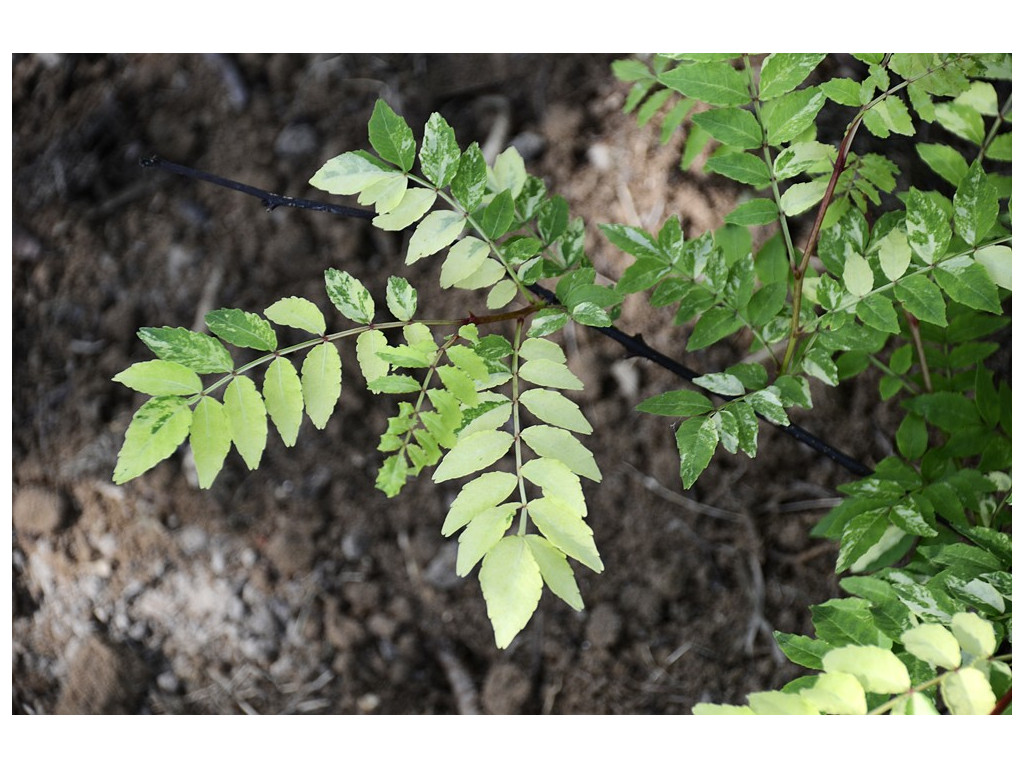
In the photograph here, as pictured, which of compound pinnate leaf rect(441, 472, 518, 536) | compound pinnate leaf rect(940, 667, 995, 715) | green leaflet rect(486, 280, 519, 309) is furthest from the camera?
green leaflet rect(486, 280, 519, 309)

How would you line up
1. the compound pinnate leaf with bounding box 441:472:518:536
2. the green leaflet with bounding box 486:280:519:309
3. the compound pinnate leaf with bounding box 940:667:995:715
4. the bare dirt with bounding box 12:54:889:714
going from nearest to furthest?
the compound pinnate leaf with bounding box 940:667:995:715 < the compound pinnate leaf with bounding box 441:472:518:536 < the green leaflet with bounding box 486:280:519:309 < the bare dirt with bounding box 12:54:889:714

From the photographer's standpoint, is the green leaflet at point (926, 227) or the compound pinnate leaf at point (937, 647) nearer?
the compound pinnate leaf at point (937, 647)

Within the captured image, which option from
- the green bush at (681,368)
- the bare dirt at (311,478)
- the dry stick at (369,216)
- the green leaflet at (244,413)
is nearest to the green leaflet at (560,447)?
the green bush at (681,368)

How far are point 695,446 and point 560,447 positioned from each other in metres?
0.13

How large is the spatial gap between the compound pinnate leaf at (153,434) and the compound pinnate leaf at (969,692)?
694 millimetres

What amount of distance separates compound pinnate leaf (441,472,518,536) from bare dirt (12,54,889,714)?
2.70ft

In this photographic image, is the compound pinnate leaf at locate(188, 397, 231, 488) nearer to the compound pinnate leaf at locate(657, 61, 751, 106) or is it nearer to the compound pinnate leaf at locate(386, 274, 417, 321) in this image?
the compound pinnate leaf at locate(386, 274, 417, 321)

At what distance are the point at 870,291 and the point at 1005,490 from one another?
0.46m

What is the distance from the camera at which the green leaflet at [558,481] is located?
2.38 ft

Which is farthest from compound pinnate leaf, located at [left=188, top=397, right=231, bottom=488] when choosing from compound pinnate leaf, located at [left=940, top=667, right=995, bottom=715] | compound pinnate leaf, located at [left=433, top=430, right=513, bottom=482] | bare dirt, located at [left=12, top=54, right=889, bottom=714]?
bare dirt, located at [left=12, top=54, right=889, bottom=714]

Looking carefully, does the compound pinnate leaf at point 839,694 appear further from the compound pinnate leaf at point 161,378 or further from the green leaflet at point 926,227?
the compound pinnate leaf at point 161,378

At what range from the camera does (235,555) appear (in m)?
1.57

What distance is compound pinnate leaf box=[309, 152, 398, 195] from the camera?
771mm
